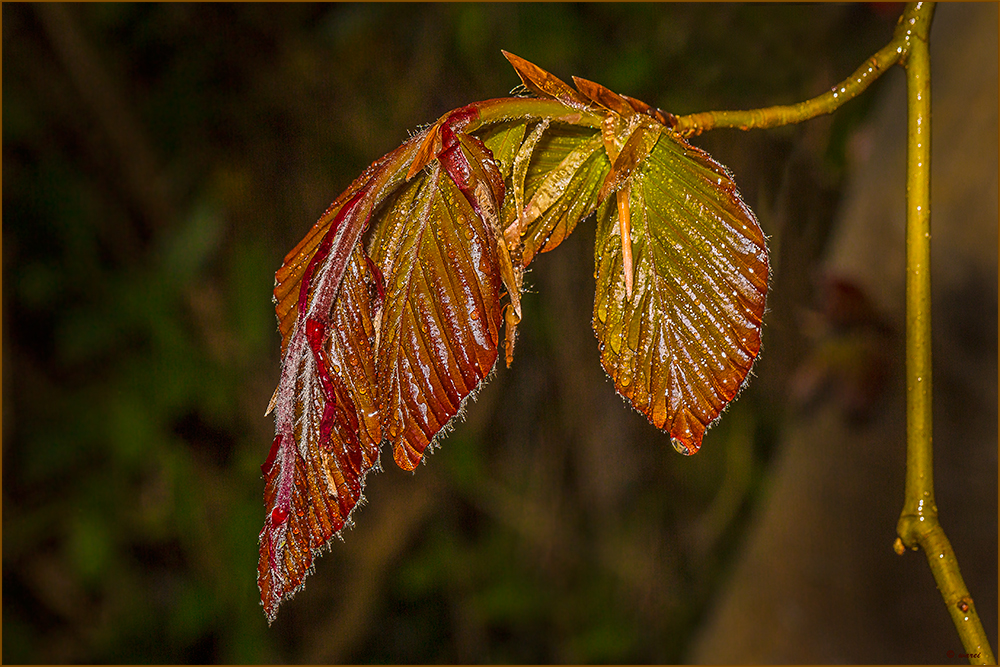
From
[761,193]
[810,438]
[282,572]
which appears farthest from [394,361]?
[761,193]

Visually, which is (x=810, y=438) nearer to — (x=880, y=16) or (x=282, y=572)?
(x=880, y=16)

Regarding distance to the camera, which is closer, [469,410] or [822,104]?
[822,104]

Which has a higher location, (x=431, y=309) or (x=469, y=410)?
(x=431, y=309)

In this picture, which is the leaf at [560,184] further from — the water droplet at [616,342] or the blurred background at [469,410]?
the blurred background at [469,410]

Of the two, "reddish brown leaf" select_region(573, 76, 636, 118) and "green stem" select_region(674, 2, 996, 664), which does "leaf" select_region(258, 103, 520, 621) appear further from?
"green stem" select_region(674, 2, 996, 664)

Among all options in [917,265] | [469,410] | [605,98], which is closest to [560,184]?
[605,98]

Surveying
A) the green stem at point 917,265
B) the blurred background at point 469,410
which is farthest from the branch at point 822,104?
the blurred background at point 469,410

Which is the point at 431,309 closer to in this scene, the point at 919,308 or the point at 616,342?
the point at 616,342
